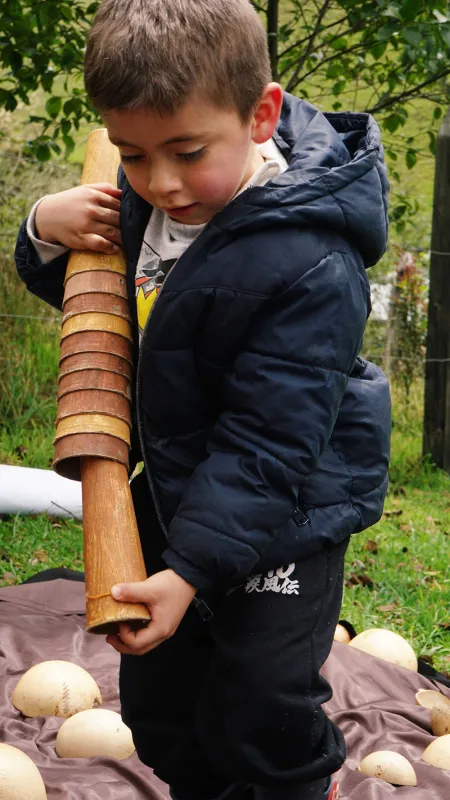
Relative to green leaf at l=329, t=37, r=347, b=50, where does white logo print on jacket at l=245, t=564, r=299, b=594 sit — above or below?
below

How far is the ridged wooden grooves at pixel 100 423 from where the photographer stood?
1933 mm

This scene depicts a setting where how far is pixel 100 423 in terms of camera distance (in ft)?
6.91

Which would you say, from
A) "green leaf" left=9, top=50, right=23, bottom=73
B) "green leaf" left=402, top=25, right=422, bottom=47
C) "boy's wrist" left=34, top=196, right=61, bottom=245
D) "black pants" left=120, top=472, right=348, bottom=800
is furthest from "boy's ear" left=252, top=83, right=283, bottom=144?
"green leaf" left=9, top=50, right=23, bottom=73

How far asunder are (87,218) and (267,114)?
0.47 metres

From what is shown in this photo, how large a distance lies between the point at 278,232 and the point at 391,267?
7.58 metres

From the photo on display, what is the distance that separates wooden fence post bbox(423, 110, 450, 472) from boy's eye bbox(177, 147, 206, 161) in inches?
203

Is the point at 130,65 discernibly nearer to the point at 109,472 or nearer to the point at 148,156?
the point at 148,156

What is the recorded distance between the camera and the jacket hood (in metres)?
2.00

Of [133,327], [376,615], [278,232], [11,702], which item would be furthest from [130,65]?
[376,615]

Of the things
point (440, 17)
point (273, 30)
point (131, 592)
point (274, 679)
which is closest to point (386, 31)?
point (440, 17)

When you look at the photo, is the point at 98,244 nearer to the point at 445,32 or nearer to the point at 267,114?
the point at 267,114

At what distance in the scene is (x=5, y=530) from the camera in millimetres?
5098

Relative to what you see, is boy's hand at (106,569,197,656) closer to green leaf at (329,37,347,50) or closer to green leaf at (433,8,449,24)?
green leaf at (433,8,449,24)

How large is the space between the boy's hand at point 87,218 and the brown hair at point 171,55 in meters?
0.36
